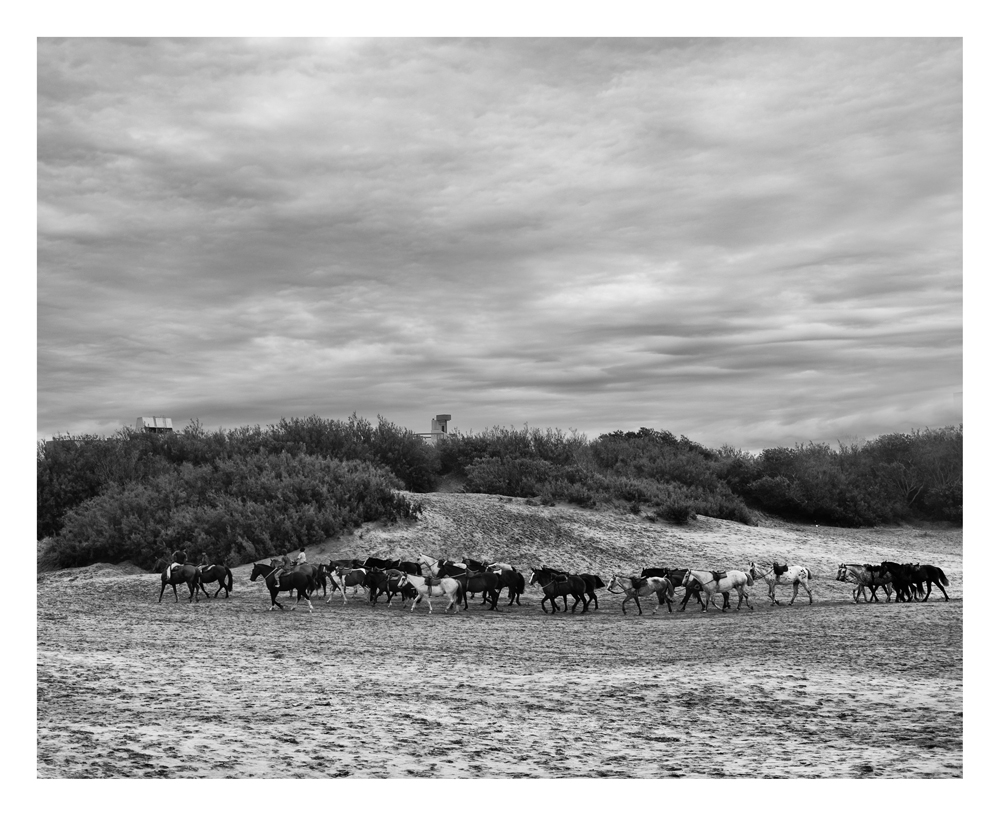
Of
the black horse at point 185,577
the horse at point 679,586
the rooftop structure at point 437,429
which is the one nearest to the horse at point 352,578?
the black horse at point 185,577

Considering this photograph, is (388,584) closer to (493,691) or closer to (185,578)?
(185,578)

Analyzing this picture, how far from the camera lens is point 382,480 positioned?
92.5 feet

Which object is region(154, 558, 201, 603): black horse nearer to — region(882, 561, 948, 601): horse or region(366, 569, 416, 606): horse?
region(366, 569, 416, 606): horse

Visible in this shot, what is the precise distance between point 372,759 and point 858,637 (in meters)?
9.01

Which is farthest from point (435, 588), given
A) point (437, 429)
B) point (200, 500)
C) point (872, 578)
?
point (437, 429)

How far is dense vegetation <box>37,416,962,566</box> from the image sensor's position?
26141mm

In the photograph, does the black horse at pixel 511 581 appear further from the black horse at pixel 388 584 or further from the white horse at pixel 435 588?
the black horse at pixel 388 584

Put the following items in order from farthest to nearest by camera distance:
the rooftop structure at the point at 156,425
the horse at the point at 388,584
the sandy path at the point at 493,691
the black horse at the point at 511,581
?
1. the rooftop structure at the point at 156,425
2. the black horse at the point at 511,581
3. the horse at the point at 388,584
4. the sandy path at the point at 493,691

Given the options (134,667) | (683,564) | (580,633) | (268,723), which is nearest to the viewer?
(268,723)

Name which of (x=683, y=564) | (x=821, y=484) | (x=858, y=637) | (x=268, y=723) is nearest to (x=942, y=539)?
(x=821, y=484)

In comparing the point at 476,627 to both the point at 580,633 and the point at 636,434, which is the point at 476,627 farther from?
the point at 636,434

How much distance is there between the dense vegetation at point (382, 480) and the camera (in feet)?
85.8

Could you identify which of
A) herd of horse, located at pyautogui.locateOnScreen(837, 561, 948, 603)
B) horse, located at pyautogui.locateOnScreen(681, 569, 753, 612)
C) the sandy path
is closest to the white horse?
the sandy path

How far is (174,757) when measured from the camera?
651 centimetres
